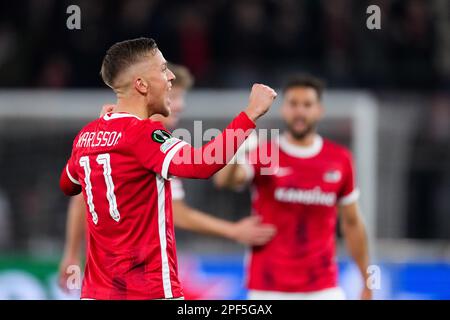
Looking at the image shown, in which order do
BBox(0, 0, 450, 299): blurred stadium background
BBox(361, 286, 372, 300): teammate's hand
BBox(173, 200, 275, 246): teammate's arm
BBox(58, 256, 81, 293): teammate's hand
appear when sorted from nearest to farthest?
BBox(361, 286, 372, 300): teammate's hand, BBox(58, 256, 81, 293): teammate's hand, BBox(173, 200, 275, 246): teammate's arm, BBox(0, 0, 450, 299): blurred stadium background

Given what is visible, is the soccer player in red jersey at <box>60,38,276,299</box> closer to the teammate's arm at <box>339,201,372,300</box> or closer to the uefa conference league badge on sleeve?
the uefa conference league badge on sleeve

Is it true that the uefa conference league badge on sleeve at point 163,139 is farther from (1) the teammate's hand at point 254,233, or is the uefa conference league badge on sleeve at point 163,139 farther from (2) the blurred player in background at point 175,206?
(1) the teammate's hand at point 254,233

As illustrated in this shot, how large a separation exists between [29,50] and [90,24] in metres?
0.84

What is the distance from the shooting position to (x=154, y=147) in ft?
14.0

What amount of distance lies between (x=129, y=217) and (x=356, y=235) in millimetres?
2692

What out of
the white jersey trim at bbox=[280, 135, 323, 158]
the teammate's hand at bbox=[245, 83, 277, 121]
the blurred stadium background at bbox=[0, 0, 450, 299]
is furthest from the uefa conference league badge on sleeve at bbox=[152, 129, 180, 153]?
the blurred stadium background at bbox=[0, 0, 450, 299]

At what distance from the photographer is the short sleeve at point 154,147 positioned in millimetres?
4234

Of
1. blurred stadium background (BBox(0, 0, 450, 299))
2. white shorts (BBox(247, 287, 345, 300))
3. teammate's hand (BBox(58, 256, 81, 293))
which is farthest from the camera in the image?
blurred stadium background (BBox(0, 0, 450, 299))

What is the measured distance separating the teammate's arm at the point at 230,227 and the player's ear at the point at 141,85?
2381 mm

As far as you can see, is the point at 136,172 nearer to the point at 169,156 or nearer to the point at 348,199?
the point at 169,156

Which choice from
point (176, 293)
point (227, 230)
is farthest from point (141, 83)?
point (227, 230)

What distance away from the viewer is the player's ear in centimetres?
445

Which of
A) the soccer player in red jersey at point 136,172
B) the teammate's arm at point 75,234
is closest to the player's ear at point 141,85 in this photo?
the soccer player in red jersey at point 136,172

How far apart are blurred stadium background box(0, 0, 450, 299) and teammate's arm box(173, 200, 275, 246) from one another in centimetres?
215
